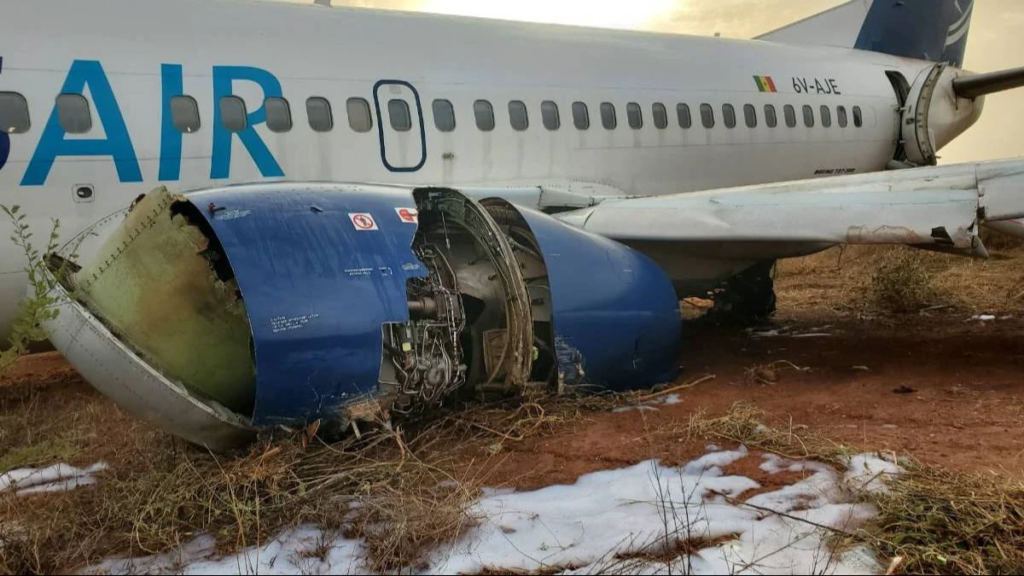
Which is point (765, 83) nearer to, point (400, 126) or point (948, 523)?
point (400, 126)

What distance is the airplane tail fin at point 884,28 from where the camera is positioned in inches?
605

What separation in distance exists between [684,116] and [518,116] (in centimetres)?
263

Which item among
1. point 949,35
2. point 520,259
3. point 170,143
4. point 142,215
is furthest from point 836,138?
point 142,215

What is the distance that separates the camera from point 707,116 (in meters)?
10.7

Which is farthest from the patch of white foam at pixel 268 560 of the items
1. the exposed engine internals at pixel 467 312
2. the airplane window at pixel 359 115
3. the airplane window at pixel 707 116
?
the airplane window at pixel 707 116

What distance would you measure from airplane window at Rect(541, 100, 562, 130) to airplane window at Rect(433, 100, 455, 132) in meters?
1.17

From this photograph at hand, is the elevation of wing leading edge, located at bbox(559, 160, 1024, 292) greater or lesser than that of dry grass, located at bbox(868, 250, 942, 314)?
greater

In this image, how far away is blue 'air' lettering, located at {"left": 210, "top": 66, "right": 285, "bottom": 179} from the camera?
697 centimetres

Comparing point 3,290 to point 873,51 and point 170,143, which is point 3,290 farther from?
point 873,51

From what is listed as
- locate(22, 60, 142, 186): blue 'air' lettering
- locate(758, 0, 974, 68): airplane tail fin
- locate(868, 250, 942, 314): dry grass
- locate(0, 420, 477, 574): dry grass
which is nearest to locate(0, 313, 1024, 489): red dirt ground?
locate(0, 420, 477, 574): dry grass

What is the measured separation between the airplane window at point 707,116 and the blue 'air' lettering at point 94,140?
270 inches

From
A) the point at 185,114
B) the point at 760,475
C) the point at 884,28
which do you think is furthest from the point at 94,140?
the point at 884,28

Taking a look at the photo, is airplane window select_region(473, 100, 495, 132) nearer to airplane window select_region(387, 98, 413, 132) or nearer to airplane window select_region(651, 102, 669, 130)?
airplane window select_region(387, 98, 413, 132)

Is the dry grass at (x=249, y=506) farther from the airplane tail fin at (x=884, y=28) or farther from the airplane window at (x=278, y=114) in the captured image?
the airplane tail fin at (x=884, y=28)
